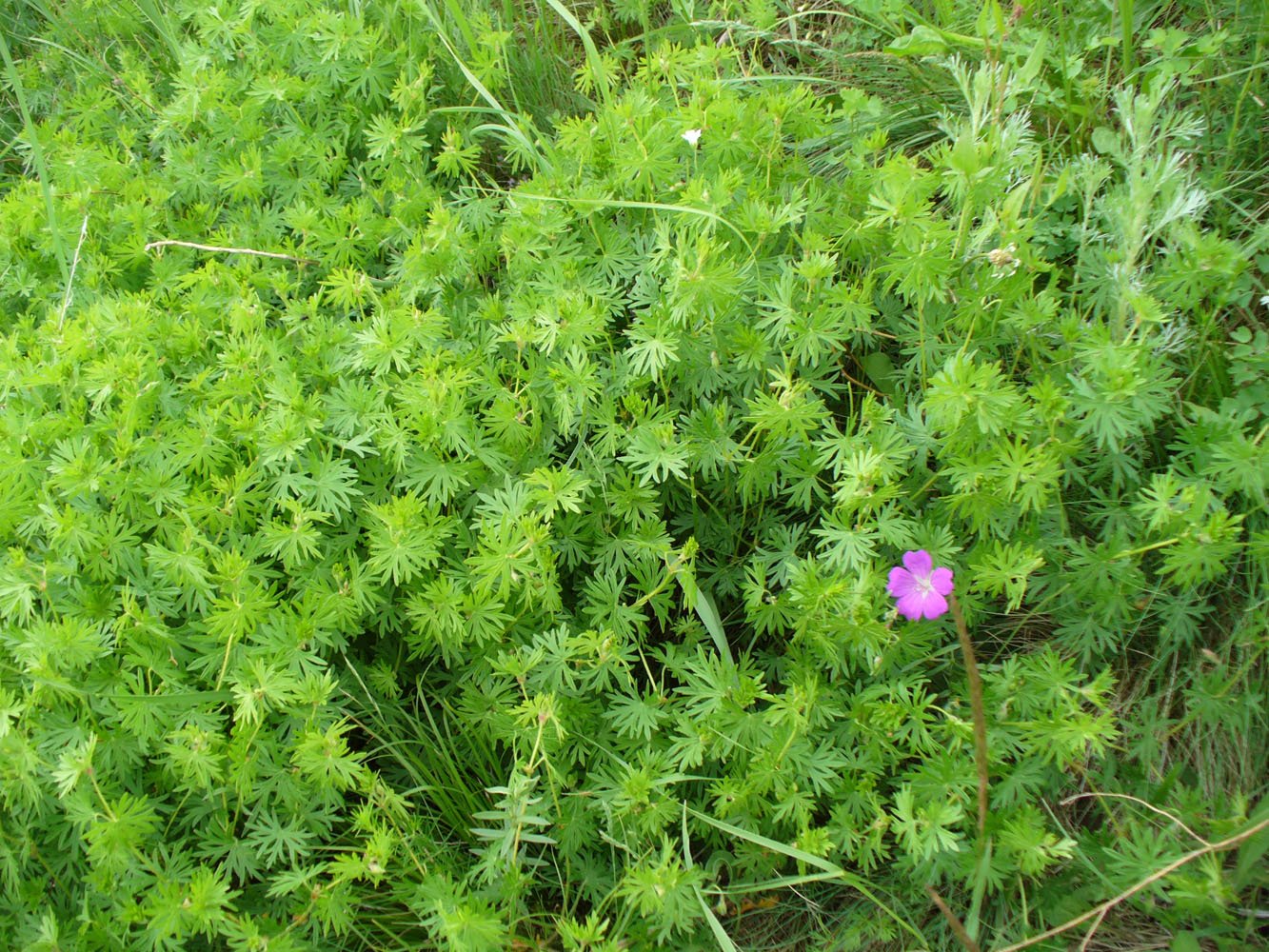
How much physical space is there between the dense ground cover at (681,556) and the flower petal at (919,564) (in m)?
0.16

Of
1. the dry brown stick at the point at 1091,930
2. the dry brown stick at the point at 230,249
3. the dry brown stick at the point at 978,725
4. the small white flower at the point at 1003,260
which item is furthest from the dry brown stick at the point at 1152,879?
the dry brown stick at the point at 230,249

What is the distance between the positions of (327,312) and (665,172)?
3.21 ft

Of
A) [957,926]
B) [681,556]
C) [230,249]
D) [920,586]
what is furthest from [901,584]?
[230,249]

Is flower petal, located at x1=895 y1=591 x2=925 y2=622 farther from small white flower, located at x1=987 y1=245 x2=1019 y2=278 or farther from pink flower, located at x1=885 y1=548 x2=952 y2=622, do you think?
small white flower, located at x1=987 y1=245 x2=1019 y2=278

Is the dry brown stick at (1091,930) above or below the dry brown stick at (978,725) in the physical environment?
below

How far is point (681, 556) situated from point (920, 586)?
1.54ft

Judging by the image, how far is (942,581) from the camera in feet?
6.08

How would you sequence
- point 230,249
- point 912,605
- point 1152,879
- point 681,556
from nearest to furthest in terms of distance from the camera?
point 1152,879, point 912,605, point 681,556, point 230,249

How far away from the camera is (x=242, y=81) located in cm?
296

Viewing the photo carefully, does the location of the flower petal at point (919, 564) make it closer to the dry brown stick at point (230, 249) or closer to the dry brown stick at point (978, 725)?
the dry brown stick at point (978, 725)

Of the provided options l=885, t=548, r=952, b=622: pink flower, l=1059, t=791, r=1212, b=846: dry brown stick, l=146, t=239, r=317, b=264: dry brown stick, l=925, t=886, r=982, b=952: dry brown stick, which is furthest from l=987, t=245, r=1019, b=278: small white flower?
l=146, t=239, r=317, b=264: dry brown stick

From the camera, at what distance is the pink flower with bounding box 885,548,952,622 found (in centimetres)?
185

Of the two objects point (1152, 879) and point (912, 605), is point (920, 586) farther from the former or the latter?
point (1152, 879)

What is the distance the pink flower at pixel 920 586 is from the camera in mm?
1854
